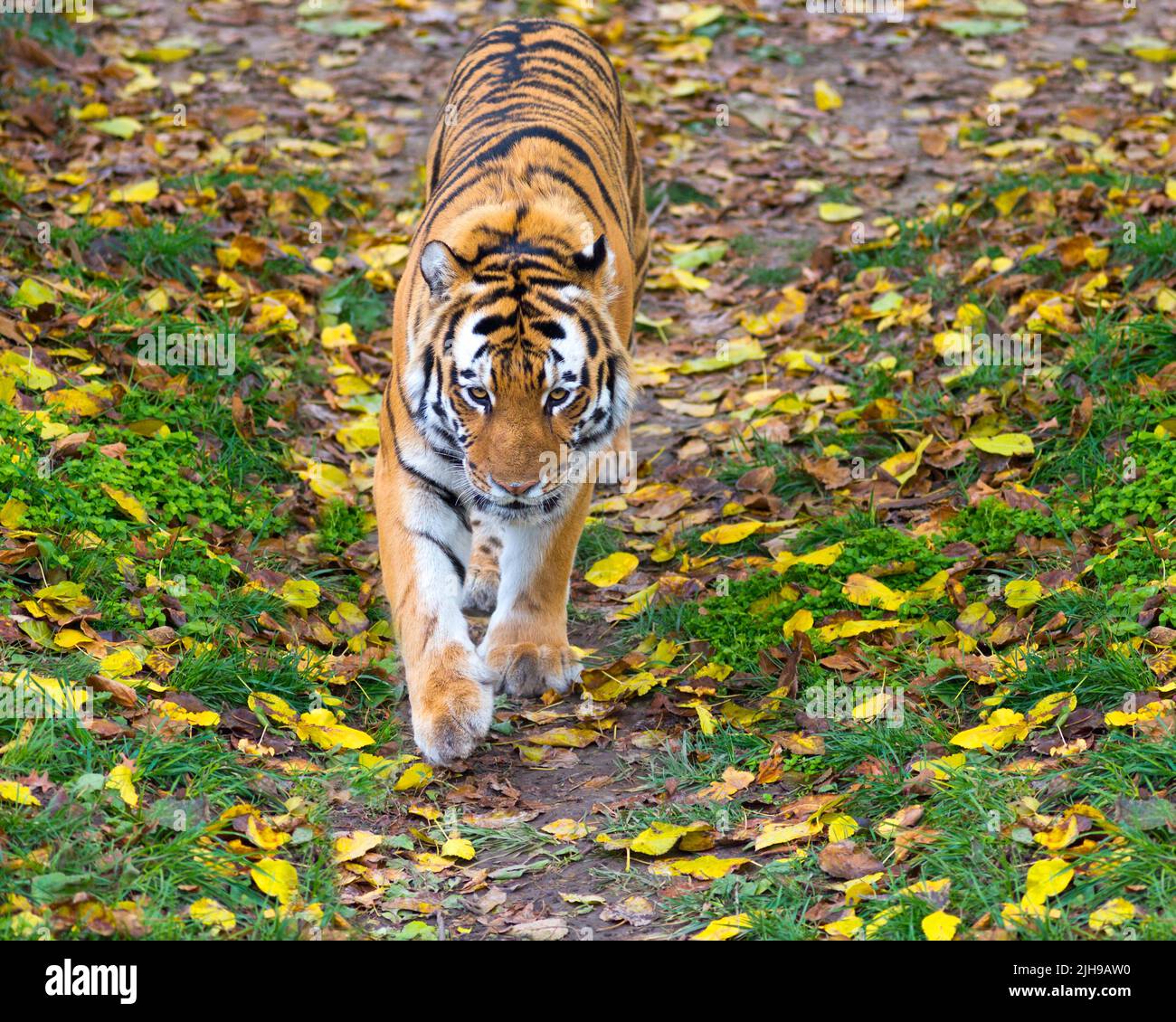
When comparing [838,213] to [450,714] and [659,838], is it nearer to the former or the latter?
[450,714]

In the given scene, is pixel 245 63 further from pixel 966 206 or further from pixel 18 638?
pixel 18 638

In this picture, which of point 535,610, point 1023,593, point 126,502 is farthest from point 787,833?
point 126,502

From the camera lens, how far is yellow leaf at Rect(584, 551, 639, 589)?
4840 mm

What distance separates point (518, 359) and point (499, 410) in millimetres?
153

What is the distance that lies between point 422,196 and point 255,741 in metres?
4.26

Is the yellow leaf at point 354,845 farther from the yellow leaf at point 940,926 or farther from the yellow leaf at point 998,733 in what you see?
the yellow leaf at point 998,733

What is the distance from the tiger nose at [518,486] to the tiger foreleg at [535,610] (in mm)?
429

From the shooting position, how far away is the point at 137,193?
20.2 feet

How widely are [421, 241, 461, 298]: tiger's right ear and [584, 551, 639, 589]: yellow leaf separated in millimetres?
1316

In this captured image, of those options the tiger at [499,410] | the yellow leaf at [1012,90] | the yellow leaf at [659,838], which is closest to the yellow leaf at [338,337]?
the tiger at [499,410]

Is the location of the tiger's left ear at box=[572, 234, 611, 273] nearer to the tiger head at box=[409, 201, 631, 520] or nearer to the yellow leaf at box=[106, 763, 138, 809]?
the tiger head at box=[409, 201, 631, 520]

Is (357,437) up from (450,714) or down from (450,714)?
up

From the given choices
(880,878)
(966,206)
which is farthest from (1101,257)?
(880,878)

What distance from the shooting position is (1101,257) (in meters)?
5.39
